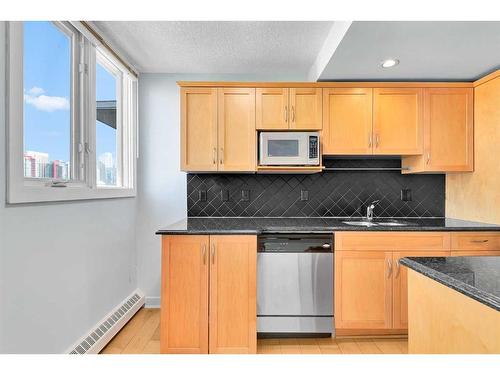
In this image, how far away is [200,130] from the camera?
9.18 ft

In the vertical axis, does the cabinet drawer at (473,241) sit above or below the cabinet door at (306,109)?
below

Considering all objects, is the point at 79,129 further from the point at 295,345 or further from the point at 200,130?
the point at 295,345

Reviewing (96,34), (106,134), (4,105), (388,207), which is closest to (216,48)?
(96,34)

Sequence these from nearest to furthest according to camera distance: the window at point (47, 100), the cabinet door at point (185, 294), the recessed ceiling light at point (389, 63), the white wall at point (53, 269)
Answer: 1. the white wall at point (53, 269)
2. the window at point (47, 100)
3. the cabinet door at point (185, 294)
4. the recessed ceiling light at point (389, 63)

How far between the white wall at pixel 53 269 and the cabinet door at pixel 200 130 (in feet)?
2.52

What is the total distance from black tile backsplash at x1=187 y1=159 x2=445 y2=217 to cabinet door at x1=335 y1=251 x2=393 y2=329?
73 centimetres

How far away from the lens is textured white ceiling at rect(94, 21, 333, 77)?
2.32 meters

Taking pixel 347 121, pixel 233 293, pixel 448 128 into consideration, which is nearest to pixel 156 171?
pixel 233 293

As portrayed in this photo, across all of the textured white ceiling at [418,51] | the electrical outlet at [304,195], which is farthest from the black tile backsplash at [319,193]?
the textured white ceiling at [418,51]

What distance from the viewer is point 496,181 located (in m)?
2.54

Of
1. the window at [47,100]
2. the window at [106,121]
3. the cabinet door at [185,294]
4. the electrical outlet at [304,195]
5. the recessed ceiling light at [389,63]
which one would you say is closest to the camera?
the window at [47,100]

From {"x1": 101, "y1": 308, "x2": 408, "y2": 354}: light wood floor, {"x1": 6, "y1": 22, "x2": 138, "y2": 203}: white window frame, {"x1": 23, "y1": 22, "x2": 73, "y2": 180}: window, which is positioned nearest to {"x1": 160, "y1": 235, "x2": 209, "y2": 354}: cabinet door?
{"x1": 101, "y1": 308, "x2": 408, "y2": 354}: light wood floor

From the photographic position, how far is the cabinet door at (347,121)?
2.80 m

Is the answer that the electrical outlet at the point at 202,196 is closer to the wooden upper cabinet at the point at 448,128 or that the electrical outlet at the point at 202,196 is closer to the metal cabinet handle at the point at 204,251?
the metal cabinet handle at the point at 204,251
